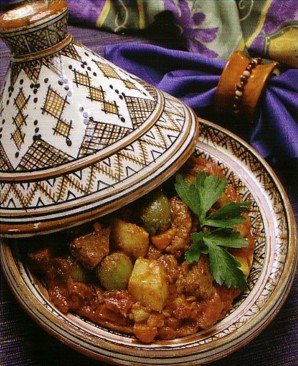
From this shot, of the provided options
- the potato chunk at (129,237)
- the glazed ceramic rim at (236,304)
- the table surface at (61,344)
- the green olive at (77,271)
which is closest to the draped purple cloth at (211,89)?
the glazed ceramic rim at (236,304)

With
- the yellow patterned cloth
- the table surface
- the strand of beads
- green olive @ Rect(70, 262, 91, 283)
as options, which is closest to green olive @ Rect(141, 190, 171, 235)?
green olive @ Rect(70, 262, 91, 283)

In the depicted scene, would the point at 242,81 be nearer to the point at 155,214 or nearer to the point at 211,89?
the point at 211,89

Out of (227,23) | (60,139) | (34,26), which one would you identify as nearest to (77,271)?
(60,139)

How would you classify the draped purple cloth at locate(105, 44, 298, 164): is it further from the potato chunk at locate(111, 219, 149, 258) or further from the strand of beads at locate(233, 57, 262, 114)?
the potato chunk at locate(111, 219, 149, 258)

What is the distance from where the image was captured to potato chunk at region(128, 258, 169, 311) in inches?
48.3

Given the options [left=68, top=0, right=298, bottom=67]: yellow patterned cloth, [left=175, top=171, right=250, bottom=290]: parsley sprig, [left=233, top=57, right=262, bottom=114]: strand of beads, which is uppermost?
[left=68, top=0, right=298, bottom=67]: yellow patterned cloth

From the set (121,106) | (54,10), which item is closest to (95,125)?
(121,106)

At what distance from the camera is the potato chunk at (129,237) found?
1.29 metres

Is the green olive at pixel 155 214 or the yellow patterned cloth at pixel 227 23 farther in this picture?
the yellow patterned cloth at pixel 227 23

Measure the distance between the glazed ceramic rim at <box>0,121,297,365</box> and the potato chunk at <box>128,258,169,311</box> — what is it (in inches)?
4.2

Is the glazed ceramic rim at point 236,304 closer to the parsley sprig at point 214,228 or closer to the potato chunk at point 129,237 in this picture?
the parsley sprig at point 214,228

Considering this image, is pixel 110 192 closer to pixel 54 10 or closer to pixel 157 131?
pixel 157 131

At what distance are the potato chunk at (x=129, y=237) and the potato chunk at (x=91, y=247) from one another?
4 cm

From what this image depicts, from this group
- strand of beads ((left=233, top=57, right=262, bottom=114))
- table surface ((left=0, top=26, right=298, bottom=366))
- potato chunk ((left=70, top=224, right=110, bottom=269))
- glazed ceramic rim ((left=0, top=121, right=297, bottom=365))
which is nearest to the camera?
glazed ceramic rim ((left=0, top=121, right=297, bottom=365))
